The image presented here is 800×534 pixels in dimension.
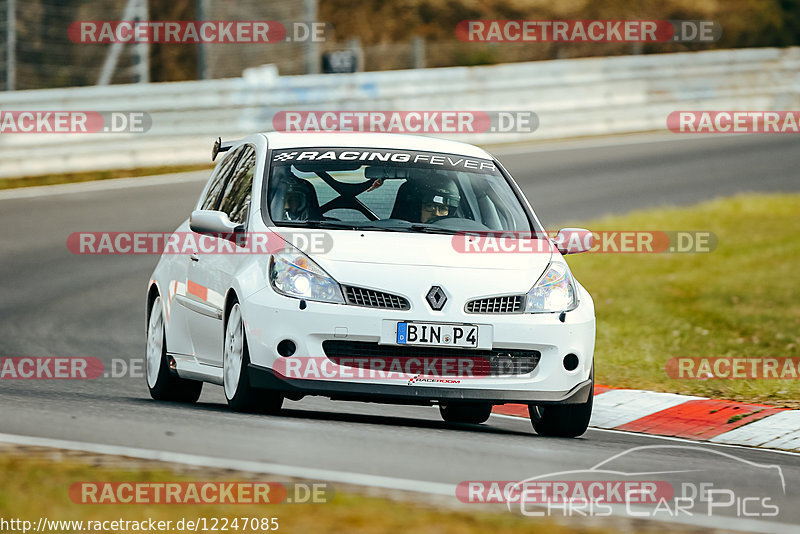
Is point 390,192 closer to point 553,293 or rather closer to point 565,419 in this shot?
point 553,293

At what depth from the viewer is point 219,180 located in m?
10.3

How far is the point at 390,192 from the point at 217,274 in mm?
1190

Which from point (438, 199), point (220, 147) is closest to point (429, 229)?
point (438, 199)

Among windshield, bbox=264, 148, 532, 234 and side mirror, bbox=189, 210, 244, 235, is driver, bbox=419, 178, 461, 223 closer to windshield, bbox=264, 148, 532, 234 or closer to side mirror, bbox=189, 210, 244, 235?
windshield, bbox=264, 148, 532, 234

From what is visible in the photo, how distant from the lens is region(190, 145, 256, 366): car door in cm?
888

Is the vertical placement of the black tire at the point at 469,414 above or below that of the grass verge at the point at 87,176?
below

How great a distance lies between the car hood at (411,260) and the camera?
8.27 m

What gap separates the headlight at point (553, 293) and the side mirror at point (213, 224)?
1762 millimetres

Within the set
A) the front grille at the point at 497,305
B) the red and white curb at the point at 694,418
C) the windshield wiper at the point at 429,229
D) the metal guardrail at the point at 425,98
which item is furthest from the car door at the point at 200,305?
the metal guardrail at the point at 425,98

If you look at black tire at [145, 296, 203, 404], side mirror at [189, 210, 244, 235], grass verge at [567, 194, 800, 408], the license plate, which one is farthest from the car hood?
grass verge at [567, 194, 800, 408]

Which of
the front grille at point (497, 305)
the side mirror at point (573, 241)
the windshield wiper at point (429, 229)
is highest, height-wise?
the windshield wiper at point (429, 229)

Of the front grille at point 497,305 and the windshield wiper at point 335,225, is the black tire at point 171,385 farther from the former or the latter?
the front grille at point 497,305

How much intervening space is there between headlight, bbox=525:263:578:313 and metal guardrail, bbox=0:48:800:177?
1492 centimetres

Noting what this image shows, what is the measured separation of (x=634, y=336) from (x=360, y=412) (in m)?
4.35
